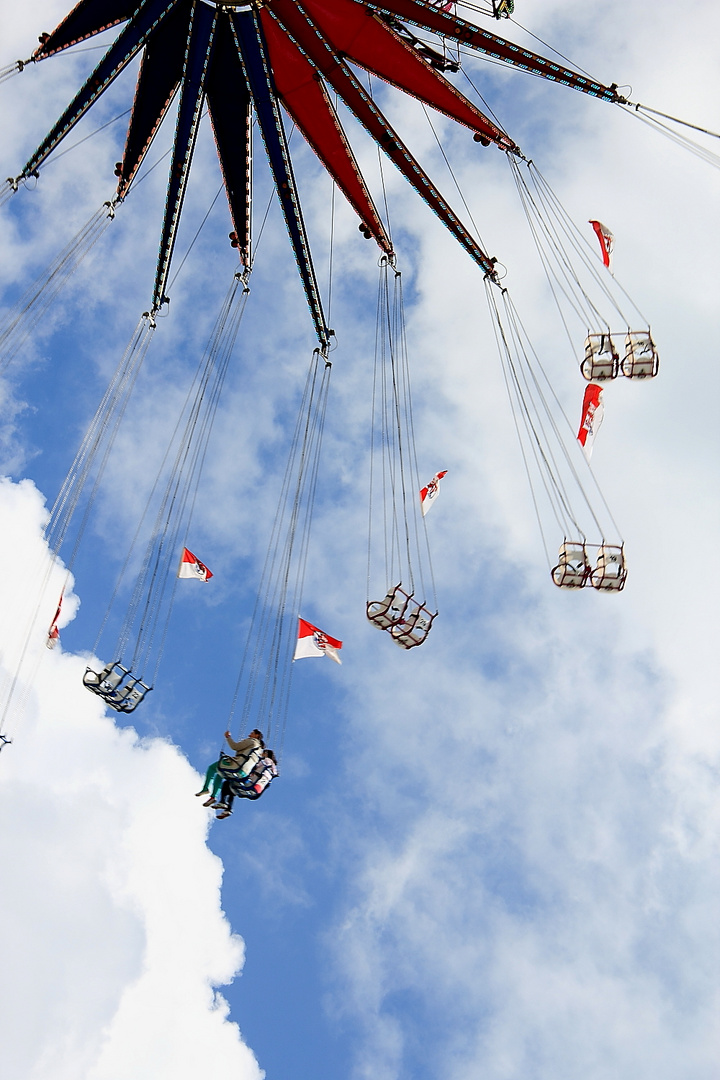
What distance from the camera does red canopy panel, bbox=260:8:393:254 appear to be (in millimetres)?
24203

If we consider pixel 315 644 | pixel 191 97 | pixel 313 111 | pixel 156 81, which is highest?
pixel 313 111

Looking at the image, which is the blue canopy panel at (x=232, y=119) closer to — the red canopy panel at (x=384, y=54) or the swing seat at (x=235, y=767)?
the red canopy panel at (x=384, y=54)

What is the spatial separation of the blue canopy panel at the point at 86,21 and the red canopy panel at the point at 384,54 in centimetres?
505

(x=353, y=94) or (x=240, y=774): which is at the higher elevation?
(x=353, y=94)

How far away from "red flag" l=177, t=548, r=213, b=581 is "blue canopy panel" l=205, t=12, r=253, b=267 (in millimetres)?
10898

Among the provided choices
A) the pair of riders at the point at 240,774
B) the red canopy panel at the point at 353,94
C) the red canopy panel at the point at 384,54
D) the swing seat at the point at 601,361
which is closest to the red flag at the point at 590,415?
the swing seat at the point at 601,361

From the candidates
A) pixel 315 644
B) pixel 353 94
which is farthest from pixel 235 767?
pixel 353 94

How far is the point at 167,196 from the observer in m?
24.2

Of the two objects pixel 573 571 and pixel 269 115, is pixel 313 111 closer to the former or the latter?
pixel 269 115

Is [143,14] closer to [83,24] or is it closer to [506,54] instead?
[83,24]

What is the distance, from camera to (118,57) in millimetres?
22891

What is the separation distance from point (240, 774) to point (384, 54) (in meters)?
20.1

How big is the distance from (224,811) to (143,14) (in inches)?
844

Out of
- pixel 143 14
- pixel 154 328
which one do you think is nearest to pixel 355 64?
pixel 143 14
